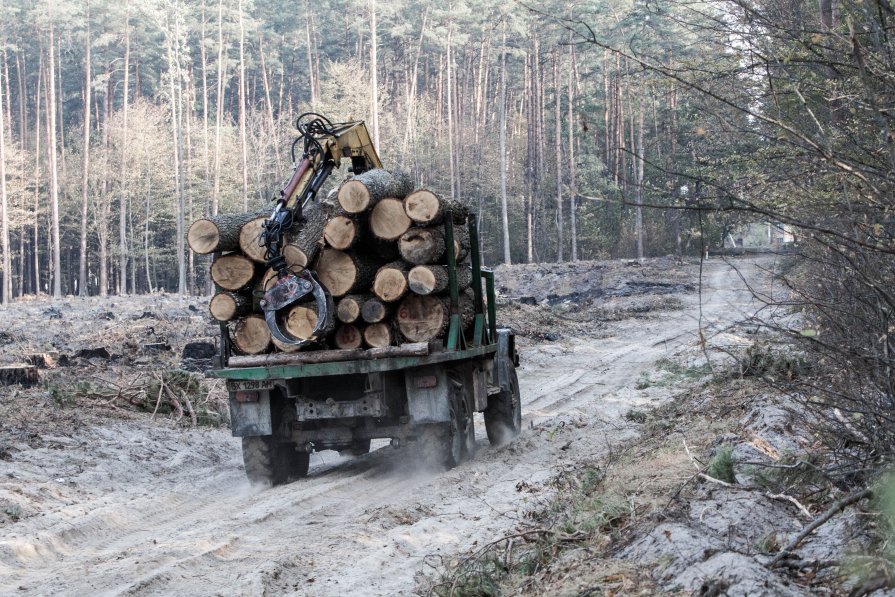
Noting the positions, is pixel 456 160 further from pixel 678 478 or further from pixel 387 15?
pixel 678 478

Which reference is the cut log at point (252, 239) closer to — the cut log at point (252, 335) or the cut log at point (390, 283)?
the cut log at point (252, 335)

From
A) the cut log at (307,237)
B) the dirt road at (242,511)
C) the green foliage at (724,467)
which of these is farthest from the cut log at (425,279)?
the green foliage at (724,467)

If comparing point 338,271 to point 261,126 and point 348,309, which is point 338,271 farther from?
point 261,126

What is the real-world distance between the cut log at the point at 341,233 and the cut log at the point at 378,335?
87cm

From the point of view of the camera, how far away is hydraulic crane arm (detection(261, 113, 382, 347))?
30.4 feet

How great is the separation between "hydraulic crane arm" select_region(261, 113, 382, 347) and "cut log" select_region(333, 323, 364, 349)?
11.9 inches

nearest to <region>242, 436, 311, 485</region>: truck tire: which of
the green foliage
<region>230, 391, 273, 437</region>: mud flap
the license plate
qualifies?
<region>230, 391, 273, 437</region>: mud flap

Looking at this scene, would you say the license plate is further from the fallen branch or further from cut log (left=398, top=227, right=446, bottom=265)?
the fallen branch

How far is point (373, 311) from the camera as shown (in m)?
9.48

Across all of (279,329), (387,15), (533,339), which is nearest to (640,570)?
(279,329)

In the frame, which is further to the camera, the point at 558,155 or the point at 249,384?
the point at 558,155

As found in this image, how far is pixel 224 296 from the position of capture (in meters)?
9.59

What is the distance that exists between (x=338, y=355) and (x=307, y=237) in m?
1.25

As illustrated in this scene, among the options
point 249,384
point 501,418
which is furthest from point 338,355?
point 501,418
